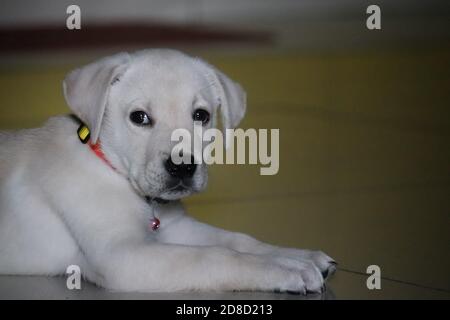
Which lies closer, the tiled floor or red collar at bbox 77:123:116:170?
red collar at bbox 77:123:116:170

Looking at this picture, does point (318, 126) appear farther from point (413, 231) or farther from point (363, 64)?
point (413, 231)

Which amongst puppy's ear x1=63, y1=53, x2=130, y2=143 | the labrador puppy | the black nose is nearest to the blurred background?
the labrador puppy

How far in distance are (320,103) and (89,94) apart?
5.87 metres

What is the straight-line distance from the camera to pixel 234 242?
3182 millimetres

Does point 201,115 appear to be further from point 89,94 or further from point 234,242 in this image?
point 234,242

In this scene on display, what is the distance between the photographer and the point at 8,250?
9.55 feet

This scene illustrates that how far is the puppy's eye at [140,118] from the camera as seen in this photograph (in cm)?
289

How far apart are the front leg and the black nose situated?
1.64 ft

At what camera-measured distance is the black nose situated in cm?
272

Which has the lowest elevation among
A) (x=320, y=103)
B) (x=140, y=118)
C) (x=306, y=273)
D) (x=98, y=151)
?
(x=306, y=273)

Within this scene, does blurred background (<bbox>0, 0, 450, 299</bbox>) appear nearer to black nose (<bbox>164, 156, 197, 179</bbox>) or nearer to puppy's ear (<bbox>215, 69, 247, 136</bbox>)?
black nose (<bbox>164, 156, 197, 179</bbox>)

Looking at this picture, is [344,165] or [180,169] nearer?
[180,169]

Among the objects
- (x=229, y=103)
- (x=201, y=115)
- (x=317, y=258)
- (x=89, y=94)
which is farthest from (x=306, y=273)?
(x=89, y=94)
